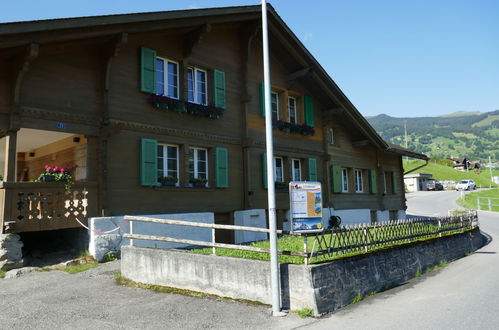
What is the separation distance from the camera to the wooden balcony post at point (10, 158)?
997 cm

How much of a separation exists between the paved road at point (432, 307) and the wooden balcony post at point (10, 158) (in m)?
7.88

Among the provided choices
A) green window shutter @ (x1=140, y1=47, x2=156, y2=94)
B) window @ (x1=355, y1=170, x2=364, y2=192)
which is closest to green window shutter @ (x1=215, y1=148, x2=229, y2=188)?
green window shutter @ (x1=140, y1=47, x2=156, y2=94)

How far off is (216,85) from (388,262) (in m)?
8.88

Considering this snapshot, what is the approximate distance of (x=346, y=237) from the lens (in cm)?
811

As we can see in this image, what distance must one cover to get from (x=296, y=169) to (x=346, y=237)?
10836mm

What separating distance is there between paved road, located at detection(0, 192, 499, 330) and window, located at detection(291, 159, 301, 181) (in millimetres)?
9389

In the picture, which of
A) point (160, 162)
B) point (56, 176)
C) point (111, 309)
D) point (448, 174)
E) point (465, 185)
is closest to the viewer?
point (111, 309)

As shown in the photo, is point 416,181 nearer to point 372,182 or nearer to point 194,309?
point 372,182

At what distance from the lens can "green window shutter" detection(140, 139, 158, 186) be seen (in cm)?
1236

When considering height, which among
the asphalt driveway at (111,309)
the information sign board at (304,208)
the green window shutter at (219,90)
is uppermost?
the green window shutter at (219,90)

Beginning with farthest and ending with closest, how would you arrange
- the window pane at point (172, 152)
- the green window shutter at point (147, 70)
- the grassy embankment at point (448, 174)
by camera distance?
the grassy embankment at point (448, 174)
the window pane at point (172, 152)
the green window shutter at point (147, 70)

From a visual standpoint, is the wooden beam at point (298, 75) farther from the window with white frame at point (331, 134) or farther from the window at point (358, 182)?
the window at point (358, 182)

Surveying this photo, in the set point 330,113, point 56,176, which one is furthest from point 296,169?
point 56,176

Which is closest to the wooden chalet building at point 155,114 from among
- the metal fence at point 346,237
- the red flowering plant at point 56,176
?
the red flowering plant at point 56,176
